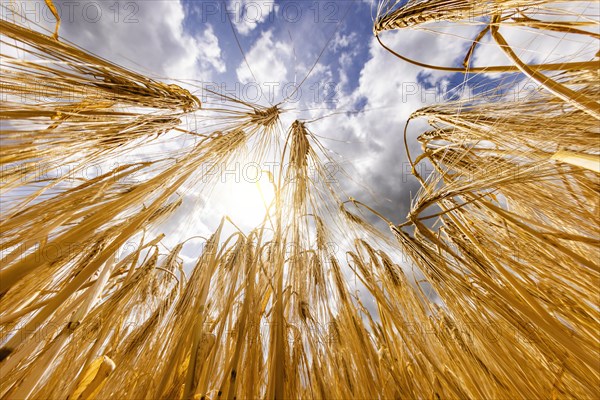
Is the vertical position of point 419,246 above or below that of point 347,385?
above

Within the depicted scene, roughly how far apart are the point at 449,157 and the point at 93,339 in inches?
69.8

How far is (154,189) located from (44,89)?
0.36 m

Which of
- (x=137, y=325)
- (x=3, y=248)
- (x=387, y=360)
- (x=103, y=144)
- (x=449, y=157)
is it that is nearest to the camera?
(x=3, y=248)

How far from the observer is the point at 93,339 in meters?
0.78

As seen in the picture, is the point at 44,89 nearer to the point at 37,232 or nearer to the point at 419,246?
the point at 37,232

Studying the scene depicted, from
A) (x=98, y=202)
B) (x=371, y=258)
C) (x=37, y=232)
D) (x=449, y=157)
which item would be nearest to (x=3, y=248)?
(x=37, y=232)

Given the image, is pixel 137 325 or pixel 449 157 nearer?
→ pixel 137 325

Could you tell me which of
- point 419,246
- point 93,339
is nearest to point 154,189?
point 93,339

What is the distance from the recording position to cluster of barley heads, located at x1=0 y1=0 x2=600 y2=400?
0.57 meters

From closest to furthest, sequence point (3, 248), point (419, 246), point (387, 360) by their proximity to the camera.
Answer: point (3, 248)
point (387, 360)
point (419, 246)

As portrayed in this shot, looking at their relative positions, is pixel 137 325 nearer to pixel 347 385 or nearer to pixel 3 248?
pixel 3 248

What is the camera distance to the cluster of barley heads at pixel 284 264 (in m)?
0.57

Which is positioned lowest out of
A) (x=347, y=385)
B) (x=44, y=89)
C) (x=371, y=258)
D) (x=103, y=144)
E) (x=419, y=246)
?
(x=347, y=385)

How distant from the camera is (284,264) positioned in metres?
0.78
